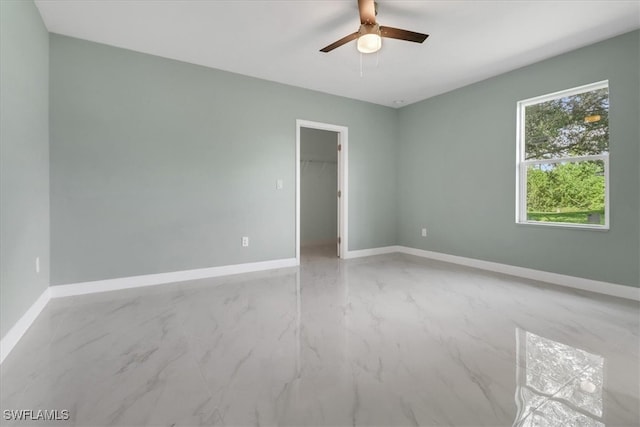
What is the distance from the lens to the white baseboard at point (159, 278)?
3.11m

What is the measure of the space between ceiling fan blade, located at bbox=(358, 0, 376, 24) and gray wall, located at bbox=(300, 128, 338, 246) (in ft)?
12.9

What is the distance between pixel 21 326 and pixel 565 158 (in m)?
5.28

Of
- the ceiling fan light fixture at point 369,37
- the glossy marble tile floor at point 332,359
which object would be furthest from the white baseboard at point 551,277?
the ceiling fan light fixture at point 369,37

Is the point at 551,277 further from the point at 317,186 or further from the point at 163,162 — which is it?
the point at 163,162

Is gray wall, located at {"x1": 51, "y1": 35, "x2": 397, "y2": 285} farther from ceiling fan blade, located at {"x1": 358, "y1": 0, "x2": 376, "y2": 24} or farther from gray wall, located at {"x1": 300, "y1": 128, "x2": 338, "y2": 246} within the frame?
ceiling fan blade, located at {"x1": 358, "y1": 0, "x2": 376, "y2": 24}

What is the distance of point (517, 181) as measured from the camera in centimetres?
391

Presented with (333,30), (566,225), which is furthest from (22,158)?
(566,225)

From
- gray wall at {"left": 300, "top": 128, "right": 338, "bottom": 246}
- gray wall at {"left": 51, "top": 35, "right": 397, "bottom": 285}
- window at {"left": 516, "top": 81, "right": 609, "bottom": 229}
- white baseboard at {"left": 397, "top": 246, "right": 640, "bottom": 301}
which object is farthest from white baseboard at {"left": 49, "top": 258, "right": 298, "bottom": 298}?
window at {"left": 516, "top": 81, "right": 609, "bottom": 229}

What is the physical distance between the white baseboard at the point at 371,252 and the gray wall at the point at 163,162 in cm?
109

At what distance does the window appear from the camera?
321 cm

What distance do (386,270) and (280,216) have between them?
1667 millimetres

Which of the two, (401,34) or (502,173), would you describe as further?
(502,173)

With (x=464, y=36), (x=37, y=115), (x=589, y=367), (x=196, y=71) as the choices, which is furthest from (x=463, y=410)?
(x=196, y=71)

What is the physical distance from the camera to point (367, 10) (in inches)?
Result: 96.3
